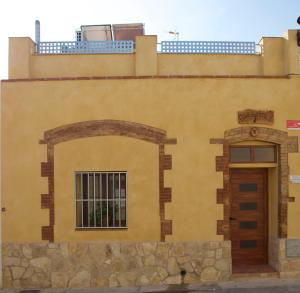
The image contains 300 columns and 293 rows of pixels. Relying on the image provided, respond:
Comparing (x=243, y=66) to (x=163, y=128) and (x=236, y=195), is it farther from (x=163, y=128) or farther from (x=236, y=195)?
(x=236, y=195)

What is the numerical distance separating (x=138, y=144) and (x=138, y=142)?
43 mm

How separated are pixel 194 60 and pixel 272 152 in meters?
2.70

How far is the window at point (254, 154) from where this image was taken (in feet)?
27.1

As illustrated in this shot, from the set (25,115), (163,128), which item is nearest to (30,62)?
(25,115)

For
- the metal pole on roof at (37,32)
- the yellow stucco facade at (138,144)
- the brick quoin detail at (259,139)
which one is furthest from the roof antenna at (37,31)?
the brick quoin detail at (259,139)

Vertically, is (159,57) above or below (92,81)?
above

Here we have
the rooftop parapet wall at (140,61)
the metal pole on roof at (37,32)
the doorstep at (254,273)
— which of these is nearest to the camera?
the doorstep at (254,273)

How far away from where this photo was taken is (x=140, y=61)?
26.8 feet

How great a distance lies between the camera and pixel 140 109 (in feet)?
26.2

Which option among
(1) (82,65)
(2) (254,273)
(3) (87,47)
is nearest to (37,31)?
(3) (87,47)

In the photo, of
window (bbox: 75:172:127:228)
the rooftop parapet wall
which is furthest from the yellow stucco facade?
the rooftop parapet wall

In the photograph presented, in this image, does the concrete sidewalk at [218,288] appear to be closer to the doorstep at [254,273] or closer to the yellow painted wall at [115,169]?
the doorstep at [254,273]

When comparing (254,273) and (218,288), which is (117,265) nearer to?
(218,288)

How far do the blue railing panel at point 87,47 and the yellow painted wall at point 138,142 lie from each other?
846 millimetres
